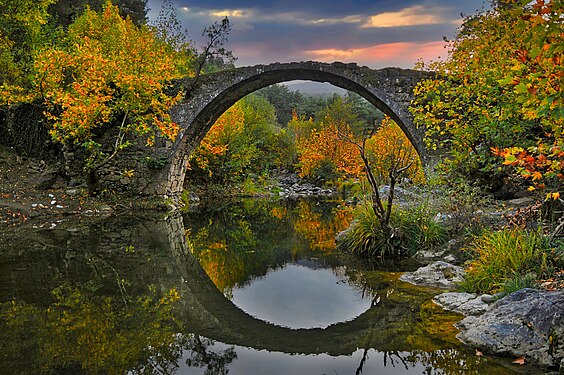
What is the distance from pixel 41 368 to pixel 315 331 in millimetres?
2552

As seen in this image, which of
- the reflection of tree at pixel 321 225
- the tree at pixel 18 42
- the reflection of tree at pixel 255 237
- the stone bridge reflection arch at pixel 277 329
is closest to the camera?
the stone bridge reflection arch at pixel 277 329

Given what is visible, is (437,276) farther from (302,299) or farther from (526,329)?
(526,329)

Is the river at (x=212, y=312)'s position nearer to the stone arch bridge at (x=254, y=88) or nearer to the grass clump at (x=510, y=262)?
the grass clump at (x=510, y=262)

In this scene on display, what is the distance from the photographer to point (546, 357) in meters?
3.65

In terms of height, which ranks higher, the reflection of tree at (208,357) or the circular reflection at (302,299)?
the reflection of tree at (208,357)

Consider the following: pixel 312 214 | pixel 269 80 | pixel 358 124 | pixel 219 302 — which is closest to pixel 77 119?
pixel 269 80

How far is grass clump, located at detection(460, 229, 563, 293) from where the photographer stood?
5.17 meters

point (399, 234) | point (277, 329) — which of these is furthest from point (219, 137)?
point (277, 329)

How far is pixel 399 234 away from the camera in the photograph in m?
8.17

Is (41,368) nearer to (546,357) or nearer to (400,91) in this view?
(546,357)

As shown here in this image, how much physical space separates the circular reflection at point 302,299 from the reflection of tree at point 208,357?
1022 mm

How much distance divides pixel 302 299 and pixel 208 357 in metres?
2.24

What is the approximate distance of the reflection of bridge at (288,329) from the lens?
4.37 meters

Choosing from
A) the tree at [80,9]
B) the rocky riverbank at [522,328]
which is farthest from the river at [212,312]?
the tree at [80,9]
